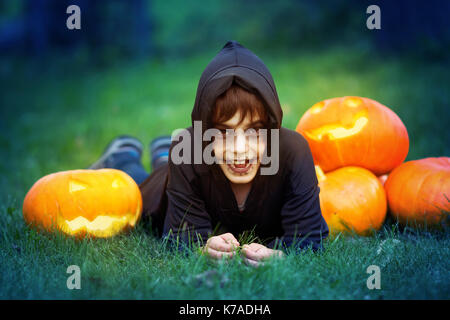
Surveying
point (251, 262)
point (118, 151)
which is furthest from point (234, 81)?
point (118, 151)

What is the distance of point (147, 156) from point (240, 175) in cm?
353

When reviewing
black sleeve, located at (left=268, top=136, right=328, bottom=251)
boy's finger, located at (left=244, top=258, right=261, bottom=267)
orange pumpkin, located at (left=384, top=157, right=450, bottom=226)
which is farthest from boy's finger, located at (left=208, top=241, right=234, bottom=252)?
orange pumpkin, located at (left=384, top=157, right=450, bottom=226)

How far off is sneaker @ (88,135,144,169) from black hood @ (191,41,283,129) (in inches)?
69.2

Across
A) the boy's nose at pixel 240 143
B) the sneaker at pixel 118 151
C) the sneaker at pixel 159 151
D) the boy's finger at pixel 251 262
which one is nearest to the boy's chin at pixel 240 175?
the boy's nose at pixel 240 143

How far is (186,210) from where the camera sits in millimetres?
2625

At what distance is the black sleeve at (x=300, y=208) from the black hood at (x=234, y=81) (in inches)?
12.0

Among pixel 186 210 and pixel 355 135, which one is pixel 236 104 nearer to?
pixel 186 210

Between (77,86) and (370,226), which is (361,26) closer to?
(77,86)

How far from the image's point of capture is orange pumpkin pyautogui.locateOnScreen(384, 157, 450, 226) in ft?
9.61

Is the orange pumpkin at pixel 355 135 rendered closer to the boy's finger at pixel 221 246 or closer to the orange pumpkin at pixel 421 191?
the orange pumpkin at pixel 421 191

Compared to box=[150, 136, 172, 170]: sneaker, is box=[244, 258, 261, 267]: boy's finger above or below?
below

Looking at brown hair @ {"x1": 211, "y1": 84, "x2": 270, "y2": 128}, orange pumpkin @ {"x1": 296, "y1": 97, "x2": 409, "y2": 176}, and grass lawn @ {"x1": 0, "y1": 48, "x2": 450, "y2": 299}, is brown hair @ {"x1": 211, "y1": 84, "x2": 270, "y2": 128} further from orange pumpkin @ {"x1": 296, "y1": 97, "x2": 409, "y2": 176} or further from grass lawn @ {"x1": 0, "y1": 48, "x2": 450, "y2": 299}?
orange pumpkin @ {"x1": 296, "y1": 97, "x2": 409, "y2": 176}

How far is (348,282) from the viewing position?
2.16 m
